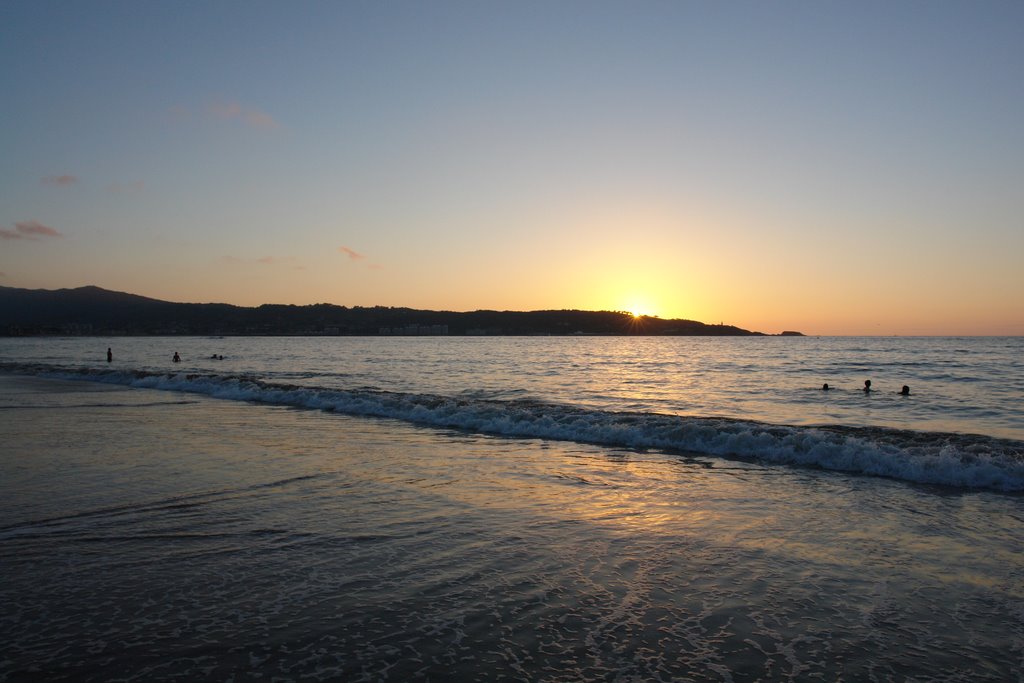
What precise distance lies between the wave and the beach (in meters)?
1.07

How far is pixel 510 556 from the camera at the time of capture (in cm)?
779

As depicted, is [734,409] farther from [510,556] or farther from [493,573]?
[493,573]

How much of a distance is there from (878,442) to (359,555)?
14.2 m

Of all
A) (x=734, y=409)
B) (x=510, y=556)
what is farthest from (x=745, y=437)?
(x=510, y=556)

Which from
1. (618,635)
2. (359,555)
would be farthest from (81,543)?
(618,635)

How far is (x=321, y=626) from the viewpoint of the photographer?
582 cm

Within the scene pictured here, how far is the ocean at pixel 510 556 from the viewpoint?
5.34m

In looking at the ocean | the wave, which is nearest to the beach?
the ocean

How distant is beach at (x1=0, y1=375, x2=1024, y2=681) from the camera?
5.28m

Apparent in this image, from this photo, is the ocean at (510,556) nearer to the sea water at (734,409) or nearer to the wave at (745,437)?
the wave at (745,437)

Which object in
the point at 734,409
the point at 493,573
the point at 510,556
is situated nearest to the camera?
the point at 493,573

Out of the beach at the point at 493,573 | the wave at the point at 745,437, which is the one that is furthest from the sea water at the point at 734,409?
the beach at the point at 493,573

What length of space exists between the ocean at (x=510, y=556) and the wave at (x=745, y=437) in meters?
0.10

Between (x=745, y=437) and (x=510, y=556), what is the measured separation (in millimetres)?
11374
